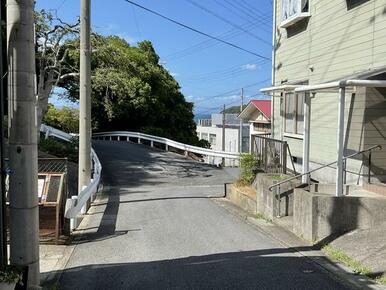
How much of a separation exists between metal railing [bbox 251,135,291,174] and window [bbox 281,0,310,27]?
3591 mm

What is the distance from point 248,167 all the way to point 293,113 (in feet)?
7.62

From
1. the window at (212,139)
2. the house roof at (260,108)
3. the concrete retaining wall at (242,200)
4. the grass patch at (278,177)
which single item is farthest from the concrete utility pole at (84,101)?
the window at (212,139)

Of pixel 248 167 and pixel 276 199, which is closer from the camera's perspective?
pixel 276 199

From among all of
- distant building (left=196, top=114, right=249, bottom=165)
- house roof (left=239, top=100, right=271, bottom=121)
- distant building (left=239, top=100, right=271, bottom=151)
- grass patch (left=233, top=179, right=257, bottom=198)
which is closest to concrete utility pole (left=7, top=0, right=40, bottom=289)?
grass patch (left=233, top=179, right=257, bottom=198)

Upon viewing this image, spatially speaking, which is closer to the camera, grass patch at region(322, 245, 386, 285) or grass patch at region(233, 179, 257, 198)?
grass patch at region(322, 245, 386, 285)

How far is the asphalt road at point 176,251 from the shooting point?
6.74 metres

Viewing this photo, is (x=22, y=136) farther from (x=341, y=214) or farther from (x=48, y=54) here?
(x=48, y=54)

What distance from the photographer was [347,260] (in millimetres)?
7699

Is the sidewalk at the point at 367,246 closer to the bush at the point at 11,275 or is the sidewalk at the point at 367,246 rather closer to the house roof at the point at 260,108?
the bush at the point at 11,275

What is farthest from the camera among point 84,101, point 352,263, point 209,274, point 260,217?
point 84,101

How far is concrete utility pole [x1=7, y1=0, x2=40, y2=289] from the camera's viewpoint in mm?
5605

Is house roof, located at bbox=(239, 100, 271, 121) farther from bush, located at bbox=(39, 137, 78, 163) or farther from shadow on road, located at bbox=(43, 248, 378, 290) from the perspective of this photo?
shadow on road, located at bbox=(43, 248, 378, 290)

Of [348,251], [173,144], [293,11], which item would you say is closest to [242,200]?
[293,11]

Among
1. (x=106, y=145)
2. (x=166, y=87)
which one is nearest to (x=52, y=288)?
(x=106, y=145)
